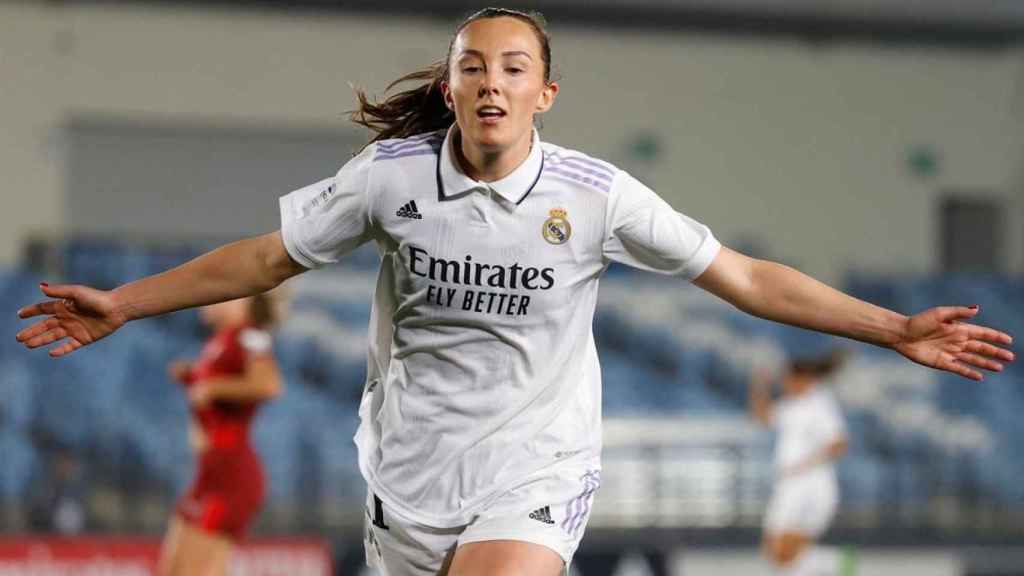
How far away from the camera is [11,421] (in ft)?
41.7

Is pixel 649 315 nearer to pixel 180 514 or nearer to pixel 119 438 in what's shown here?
pixel 119 438

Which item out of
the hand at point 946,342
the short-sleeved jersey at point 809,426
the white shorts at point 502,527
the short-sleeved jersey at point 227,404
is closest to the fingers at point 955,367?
the hand at point 946,342

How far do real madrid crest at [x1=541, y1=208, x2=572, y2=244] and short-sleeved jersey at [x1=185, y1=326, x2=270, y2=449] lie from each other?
4.18m

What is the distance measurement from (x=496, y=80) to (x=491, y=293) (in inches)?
18.5

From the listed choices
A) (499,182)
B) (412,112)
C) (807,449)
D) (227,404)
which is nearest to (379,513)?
(499,182)

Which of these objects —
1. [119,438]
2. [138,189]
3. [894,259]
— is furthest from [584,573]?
[894,259]

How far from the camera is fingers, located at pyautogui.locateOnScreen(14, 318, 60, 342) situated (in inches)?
145

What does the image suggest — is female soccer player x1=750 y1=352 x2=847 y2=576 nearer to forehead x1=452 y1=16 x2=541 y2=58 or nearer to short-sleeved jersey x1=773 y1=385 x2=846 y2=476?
short-sleeved jersey x1=773 y1=385 x2=846 y2=476

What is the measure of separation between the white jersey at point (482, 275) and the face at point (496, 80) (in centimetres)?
12

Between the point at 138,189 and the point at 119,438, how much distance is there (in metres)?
4.38

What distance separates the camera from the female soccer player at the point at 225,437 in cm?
750

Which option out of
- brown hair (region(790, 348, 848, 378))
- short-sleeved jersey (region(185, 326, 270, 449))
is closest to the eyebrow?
short-sleeved jersey (region(185, 326, 270, 449))

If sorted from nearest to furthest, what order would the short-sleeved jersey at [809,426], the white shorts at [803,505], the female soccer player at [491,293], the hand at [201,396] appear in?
1. the female soccer player at [491,293]
2. the hand at [201,396]
3. the white shorts at [803,505]
4. the short-sleeved jersey at [809,426]

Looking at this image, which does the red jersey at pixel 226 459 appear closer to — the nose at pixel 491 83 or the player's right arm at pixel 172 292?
the player's right arm at pixel 172 292
